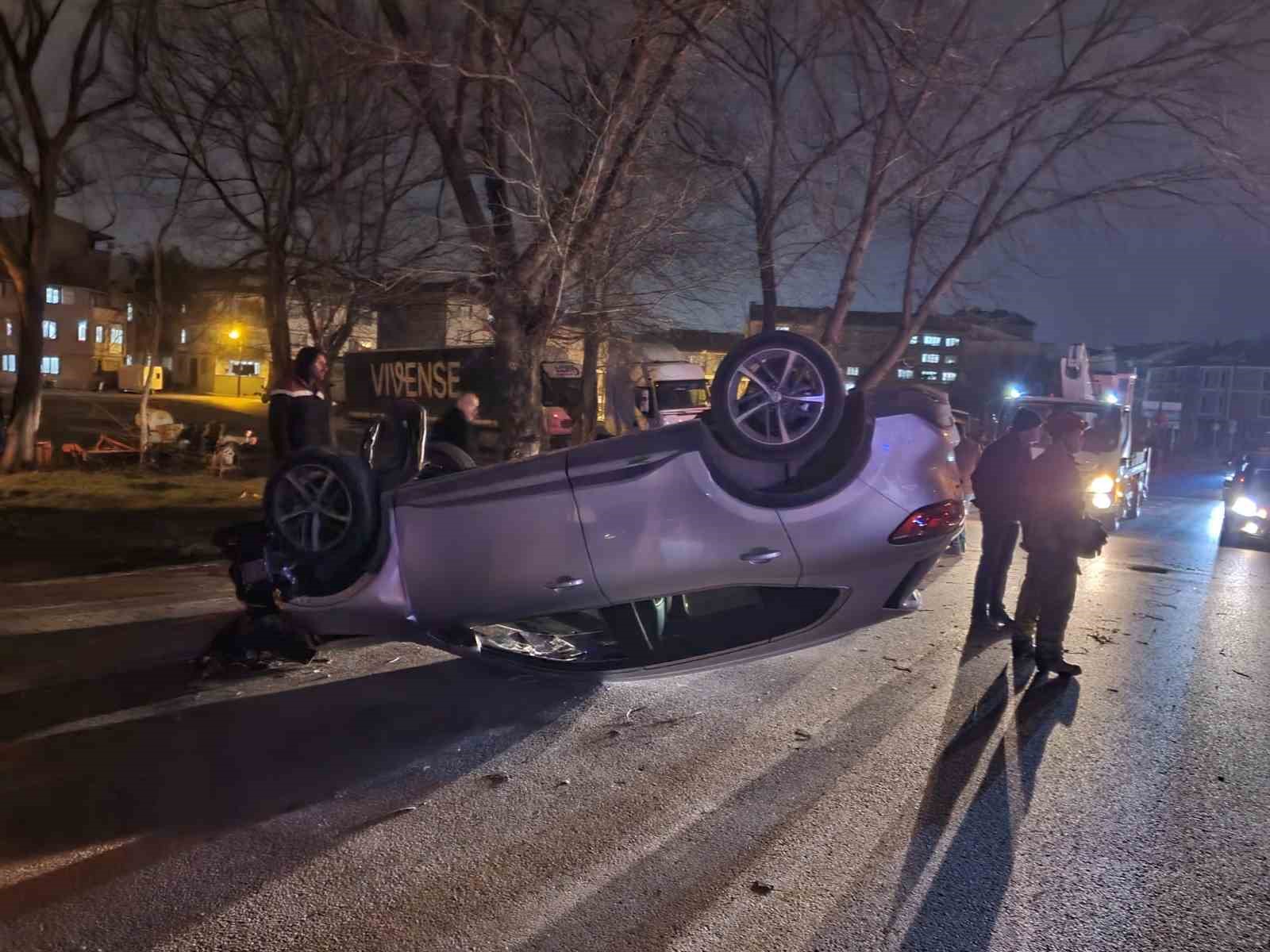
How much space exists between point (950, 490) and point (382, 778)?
2958 mm

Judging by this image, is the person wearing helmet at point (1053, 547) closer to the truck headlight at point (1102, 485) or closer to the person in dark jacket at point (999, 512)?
the person in dark jacket at point (999, 512)

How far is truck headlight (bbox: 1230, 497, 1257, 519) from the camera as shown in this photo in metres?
15.1

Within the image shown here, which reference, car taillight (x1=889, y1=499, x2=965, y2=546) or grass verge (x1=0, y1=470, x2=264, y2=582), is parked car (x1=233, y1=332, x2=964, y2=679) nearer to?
car taillight (x1=889, y1=499, x2=965, y2=546)

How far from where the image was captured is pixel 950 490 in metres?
4.86

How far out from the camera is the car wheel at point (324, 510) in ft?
17.3

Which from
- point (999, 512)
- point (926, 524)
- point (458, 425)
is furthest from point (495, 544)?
point (999, 512)

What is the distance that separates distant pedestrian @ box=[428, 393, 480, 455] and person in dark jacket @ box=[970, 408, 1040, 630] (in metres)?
4.15

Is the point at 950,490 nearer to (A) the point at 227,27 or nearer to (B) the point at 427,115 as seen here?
(B) the point at 427,115

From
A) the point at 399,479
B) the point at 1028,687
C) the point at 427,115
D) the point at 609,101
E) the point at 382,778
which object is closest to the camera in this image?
the point at 382,778

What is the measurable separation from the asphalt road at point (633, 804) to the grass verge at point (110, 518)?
3.60 metres

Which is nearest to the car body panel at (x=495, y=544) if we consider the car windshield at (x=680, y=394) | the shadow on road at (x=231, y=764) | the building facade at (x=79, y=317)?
the shadow on road at (x=231, y=764)

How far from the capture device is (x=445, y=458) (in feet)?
21.8

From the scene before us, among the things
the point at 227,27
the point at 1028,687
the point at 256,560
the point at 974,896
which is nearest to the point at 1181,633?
the point at 1028,687

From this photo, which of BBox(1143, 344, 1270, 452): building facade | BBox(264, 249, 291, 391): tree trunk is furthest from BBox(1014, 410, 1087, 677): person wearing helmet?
BBox(1143, 344, 1270, 452): building facade
